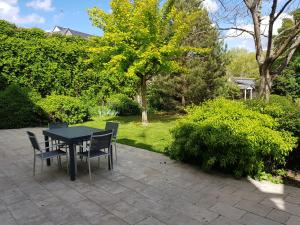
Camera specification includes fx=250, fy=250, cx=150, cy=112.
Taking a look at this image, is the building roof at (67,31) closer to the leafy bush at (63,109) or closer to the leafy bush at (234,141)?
the leafy bush at (63,109)

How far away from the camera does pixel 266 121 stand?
4953mm

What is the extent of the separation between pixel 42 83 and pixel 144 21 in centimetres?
631

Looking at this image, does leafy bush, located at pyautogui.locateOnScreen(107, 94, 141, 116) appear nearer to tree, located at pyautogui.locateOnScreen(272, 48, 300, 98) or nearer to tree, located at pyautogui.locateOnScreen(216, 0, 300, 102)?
tree, located at pyautogui.locateOnScreen(216, 0, 300, 102)

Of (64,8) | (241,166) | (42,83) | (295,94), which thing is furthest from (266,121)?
(64,8)

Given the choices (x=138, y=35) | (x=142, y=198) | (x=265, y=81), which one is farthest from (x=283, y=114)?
(x=138, y=35)

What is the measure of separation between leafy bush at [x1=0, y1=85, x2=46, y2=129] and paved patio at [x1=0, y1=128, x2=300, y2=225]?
564 cm

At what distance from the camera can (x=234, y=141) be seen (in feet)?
14.7

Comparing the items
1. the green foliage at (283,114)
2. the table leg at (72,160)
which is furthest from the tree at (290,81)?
the table leg at (72,160)

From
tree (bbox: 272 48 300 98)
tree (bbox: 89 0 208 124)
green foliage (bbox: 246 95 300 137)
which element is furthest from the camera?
tree (bbox: 272 48 300 98)

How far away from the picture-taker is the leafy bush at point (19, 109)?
1023cm

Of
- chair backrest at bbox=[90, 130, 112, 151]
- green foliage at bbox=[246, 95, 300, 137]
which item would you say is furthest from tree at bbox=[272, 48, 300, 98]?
chair backrest at bbox=[90, 130, 112, 151]

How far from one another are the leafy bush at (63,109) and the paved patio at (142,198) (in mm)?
5854

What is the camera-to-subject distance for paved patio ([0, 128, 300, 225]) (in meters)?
3.15

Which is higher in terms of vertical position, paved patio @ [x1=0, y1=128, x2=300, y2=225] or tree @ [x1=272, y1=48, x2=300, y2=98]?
tree @ [x1=272, y1=48, x2=300, y2=98]
